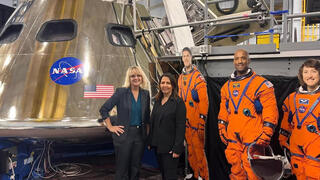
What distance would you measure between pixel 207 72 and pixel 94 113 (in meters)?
1.75

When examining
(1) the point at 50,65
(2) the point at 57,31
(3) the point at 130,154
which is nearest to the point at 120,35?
(2) the point at 57,31

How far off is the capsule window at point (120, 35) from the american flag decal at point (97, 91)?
839mm

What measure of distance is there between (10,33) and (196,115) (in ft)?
11.7

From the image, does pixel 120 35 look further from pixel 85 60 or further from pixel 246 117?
pixel 246 117

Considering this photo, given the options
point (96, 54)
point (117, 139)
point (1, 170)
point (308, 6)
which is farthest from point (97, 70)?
point (308, 6)

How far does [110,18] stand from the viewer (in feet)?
16.5

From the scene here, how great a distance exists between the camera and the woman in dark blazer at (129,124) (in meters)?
3.37

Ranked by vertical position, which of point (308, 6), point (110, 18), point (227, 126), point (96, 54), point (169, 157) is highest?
point (308, 6)

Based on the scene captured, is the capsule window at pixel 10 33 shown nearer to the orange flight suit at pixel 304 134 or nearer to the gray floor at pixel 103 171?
the gray floor at pixel 103 171

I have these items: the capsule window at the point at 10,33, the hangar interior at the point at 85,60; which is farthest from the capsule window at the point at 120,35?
the capsule window at the point at 10,33

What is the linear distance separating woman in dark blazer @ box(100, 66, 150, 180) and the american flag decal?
95 cm

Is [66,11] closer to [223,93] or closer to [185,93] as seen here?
[185,93]

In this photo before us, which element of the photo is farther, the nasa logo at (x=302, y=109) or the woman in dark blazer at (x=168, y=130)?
the woman in dark blazer at (x=168, y=130)

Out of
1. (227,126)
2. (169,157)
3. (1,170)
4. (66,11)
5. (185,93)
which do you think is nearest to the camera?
(169,157)
